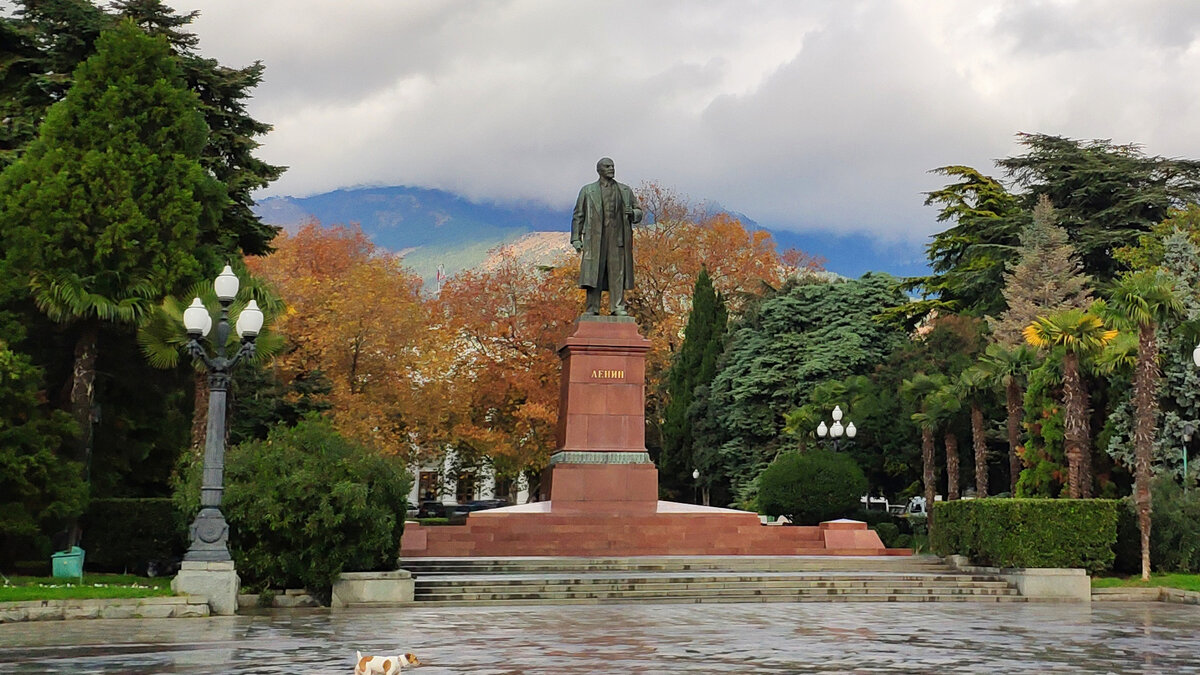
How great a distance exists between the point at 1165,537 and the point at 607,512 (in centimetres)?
1079

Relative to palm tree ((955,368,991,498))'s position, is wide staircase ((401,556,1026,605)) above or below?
below

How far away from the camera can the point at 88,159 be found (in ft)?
78.9

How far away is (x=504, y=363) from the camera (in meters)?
49.0

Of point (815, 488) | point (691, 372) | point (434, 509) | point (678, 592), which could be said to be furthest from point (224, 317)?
point (434, 509)

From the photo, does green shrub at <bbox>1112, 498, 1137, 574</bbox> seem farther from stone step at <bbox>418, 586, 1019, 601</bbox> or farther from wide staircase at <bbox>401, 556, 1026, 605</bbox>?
stone step at <bbox>418, 586, 1019, 601</bbox>

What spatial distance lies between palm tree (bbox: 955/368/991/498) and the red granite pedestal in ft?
29.7

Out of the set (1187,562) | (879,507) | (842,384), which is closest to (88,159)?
(1187,562)

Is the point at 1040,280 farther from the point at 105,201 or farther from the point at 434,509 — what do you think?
the point at 434,509

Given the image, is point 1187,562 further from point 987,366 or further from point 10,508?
point 10,508

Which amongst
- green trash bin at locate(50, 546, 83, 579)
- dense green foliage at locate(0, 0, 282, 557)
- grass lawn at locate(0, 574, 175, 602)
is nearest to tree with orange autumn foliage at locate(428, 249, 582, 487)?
dense green foliage at locate(0, 0, 282, 557)

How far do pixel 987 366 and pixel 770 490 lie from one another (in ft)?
22.1

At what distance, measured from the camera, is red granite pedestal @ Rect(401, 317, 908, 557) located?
2459 centimetres

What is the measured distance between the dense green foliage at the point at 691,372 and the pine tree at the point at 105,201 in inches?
1180

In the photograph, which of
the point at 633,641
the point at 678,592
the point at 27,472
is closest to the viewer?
the point at 633,641
